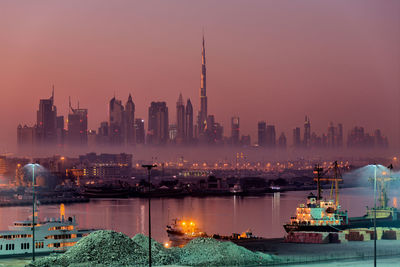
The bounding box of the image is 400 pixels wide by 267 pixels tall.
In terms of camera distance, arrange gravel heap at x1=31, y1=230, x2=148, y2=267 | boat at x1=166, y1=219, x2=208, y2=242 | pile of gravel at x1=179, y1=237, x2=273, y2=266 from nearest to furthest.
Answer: gravel heap at x1=31, y1=230, x2=148, y2=267 → pile of gravel at x1=179, y1=237, x2=273, y2=266 → boat at x1=166, y1=219, x2=208, y2=242

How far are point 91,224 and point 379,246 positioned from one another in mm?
32862

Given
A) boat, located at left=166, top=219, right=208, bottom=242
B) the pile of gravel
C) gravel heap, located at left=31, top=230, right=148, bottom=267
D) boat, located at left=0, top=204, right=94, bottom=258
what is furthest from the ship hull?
gravel heap, located at left=31, top=230, right=148, bottom=267

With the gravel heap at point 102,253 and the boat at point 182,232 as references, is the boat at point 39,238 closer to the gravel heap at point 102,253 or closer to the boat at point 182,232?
the gravel heap at point 102,253

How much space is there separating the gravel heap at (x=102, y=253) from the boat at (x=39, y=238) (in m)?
6.83

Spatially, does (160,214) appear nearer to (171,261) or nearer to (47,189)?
(171,261)

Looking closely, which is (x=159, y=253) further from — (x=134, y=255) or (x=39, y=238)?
(x=39, y=238)

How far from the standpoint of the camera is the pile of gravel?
3167cm

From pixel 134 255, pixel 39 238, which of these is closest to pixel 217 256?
pixel 134 255

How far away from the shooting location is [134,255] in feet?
103

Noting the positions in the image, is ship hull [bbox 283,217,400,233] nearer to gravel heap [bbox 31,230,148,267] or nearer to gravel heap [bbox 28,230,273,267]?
gravel heap [bbox 28,230,273,267]

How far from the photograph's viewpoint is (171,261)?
31828 millimetres

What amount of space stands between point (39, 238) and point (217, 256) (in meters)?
11.2

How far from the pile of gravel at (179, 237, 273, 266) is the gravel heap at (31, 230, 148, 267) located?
2123 mm

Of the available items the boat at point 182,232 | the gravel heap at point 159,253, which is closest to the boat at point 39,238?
the gravel heap at point 159,253
